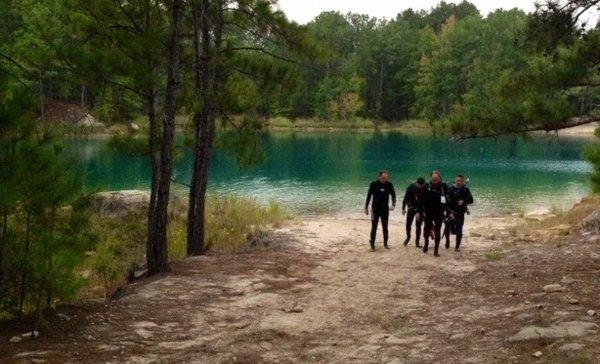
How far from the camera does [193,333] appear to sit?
7.21m

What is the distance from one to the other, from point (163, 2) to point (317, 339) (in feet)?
19.8

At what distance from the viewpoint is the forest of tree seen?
6723mm

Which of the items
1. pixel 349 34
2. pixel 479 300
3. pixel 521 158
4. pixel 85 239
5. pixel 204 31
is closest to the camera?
pixel 85 239

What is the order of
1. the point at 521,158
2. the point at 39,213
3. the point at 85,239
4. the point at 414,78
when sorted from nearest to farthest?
1. the point at 39,213
2. the point at 85,239
3. the point at 521,158
4. the point at 414,78

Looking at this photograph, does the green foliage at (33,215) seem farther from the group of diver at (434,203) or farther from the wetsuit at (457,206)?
the wetsuit at (457,206)

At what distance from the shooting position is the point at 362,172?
37.2m

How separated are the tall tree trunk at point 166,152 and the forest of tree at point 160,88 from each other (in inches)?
0.8

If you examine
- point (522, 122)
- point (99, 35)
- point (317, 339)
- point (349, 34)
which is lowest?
point (317, 339)

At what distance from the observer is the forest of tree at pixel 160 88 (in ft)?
22.1

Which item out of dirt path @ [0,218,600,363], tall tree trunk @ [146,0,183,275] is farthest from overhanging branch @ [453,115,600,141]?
tall tree trunk @ [146,0,183,275]

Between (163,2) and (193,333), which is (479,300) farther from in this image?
(163,2)

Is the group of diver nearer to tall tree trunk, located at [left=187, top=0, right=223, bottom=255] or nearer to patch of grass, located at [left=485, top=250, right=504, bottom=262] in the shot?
patch of grass, located at [left=485, top=250, right=504, bottom=262]

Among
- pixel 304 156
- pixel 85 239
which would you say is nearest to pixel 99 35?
pixel 85 239

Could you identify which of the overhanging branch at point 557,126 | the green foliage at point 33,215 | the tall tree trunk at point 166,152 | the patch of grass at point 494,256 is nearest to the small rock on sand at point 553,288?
the overhanging branch at point 557,126
